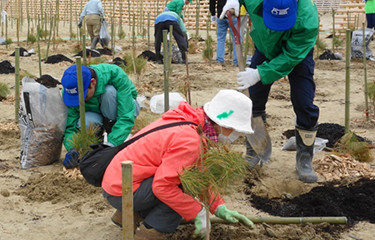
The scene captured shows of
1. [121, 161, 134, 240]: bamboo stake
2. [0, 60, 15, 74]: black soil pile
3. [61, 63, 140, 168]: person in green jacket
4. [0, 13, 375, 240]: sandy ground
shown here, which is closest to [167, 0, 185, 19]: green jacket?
[0, 60, 15, 74]: black soil pile

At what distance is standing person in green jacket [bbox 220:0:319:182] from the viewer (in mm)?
3068

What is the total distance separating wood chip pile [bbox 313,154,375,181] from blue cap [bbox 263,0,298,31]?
117cm

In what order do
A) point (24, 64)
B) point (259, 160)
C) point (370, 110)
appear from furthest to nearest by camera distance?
point (24, 64), point (370, 110), point (259, 160)

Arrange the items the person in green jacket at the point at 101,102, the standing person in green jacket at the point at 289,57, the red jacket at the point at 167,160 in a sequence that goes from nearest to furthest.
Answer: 1. the red jacket at the point at 167,160
2. the standing person in green jacket at the point at 289,57
3. the person in green jacket at the point at 101,102

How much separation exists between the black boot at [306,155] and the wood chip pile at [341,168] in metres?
0.15

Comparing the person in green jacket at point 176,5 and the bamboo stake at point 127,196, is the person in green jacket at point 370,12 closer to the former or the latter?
the person in green jacket at point 176,5

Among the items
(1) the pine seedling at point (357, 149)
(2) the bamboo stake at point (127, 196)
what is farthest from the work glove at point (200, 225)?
(1) the pine seedling at point (357, 149)

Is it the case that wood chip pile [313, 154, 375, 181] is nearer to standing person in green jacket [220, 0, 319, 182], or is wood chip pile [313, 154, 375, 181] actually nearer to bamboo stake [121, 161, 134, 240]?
standing person in green jacket [220, 0, 319, 182]

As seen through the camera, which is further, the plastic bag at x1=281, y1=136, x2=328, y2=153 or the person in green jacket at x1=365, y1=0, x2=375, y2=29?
the person in green jacket at x1=365, y1=0, x2=375, y2=29

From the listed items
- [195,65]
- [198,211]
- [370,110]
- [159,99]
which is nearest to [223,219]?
[198,211]

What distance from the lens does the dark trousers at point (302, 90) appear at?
10.9 feet

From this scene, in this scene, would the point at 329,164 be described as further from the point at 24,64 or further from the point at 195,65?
the point at 24,64

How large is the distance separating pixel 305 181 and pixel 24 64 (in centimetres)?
648

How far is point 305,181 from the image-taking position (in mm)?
3514
